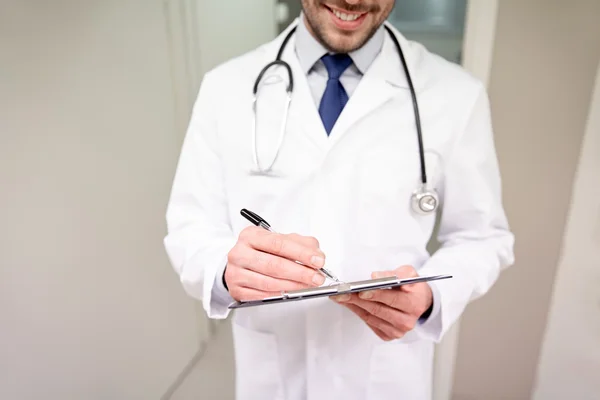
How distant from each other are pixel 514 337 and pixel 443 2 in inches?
38.8

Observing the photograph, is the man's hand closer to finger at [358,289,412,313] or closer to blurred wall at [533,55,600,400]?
finger at [358,289,412,313]

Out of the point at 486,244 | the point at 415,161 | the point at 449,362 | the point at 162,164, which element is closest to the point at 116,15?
the point at 162,164

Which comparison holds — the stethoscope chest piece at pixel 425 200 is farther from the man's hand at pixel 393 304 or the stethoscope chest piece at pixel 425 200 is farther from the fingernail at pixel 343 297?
the fingernail at pixel 343 297

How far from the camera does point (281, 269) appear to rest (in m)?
0.70

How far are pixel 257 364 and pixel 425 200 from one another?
1.74 feet

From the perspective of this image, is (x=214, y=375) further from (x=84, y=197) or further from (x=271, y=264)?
(x=271, y=264)

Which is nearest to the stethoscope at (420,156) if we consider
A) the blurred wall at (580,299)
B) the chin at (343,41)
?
the chin at (343,41)

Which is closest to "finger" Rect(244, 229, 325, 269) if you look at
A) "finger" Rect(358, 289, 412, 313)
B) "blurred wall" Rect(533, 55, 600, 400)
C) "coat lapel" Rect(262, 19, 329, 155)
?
"finger" Rect(358, 289, 412, 313)

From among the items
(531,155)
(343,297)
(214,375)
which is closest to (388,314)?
(343,297)

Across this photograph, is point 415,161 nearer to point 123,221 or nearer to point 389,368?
point 389,368

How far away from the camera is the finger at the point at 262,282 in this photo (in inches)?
28.0

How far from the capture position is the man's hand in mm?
737

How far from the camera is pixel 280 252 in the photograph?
70 centimetres

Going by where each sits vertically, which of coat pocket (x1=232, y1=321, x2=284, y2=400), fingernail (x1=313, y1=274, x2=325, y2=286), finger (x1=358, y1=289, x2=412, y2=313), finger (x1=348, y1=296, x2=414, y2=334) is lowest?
coat pocket (x1=232, y1=321, x2=284, y2=400)
